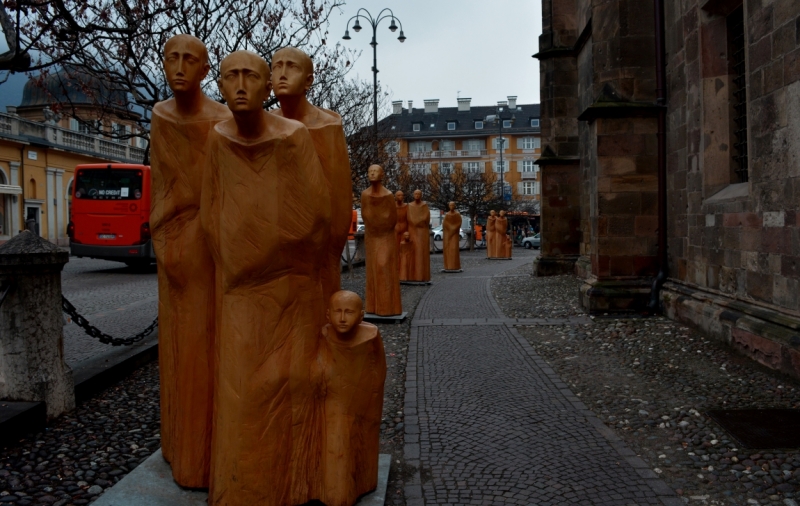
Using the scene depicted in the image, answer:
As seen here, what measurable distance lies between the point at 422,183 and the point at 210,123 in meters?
38.2

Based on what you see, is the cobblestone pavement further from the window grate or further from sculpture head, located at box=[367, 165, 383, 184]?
the window grate

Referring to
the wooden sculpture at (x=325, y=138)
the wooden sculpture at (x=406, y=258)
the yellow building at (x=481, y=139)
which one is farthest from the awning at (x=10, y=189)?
the yellow building at (x=481, y=139)

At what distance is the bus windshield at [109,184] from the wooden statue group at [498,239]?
572 inches

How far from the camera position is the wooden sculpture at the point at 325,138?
3.30 meters

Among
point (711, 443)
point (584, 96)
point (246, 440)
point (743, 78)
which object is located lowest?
point (711, 443)

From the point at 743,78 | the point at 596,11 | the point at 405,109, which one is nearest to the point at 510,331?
the point at 743,78

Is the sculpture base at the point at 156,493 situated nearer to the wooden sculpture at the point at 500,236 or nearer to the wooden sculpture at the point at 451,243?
the wooden sculpture at the point at 451,243

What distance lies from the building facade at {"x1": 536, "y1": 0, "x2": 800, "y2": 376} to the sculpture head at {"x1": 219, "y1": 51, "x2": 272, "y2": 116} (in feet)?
18.2

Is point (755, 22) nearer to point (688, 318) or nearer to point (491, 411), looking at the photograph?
point (688, 318)

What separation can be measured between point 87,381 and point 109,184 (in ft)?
50.7

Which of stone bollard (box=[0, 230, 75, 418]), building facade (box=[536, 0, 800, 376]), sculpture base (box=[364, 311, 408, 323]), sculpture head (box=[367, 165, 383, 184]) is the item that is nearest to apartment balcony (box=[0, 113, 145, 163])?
sculpture base (box=[364, 311, 408, 323])

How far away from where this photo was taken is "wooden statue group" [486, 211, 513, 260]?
92.3ft

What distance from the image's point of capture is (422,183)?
41312 millimetres

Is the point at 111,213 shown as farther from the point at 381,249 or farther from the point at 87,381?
the point at 87,381
